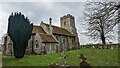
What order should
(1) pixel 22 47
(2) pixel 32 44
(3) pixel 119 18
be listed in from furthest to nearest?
(2) pixel 32 44 → (1) pixel 22 47 → (3) pixel 119 18

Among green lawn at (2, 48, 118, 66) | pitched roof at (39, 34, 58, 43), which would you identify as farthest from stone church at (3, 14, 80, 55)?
green lawn at (2, 48, 118, 66)

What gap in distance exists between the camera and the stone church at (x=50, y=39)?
140ft

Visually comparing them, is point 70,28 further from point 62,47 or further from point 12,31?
point 12,31

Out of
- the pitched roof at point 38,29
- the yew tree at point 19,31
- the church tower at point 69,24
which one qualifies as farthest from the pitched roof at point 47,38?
the church tower at point 69,24

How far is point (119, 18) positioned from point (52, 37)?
115 ft

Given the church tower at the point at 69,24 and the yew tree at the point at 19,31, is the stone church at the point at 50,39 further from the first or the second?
the yew tree at the point at 19,31

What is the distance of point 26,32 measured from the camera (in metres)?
32.2

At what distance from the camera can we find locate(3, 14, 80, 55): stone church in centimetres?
4274

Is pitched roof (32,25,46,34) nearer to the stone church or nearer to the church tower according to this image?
the stone church

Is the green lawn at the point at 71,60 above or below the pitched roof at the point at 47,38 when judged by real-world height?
below

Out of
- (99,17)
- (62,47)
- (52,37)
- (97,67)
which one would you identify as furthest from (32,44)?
(99,17)

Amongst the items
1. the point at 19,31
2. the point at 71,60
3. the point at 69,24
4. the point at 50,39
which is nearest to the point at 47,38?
the point at 50,39

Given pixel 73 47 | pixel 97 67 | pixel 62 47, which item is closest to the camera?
pixel 97 67

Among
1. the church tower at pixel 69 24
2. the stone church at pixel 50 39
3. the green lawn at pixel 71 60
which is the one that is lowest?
the green lawn at pixel 71 60
